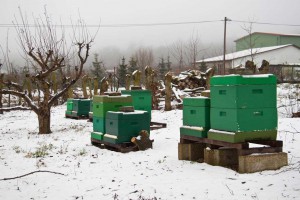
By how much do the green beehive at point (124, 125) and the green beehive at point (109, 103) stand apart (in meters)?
0.36

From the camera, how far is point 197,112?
7637 mm

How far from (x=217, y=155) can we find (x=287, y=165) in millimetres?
1359

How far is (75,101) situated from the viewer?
19.7m

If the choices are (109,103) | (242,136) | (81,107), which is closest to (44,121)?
(81,107)

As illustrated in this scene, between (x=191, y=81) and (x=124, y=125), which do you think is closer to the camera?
(x=124, y=125)

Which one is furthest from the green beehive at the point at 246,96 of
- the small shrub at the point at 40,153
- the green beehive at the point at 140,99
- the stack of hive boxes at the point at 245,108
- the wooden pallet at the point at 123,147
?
the green beehive at the point at 140,99

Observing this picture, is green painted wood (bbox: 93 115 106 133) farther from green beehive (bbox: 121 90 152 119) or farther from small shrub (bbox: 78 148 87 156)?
green beehive (bbox: 121 90 152 119)

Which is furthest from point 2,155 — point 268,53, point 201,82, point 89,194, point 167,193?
point 268,53

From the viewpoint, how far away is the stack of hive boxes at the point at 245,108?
21.6 ft

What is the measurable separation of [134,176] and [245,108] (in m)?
2.62

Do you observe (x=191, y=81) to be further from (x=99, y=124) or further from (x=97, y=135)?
(x=97, y=135)

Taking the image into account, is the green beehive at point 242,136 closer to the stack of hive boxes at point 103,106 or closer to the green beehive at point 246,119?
the green beehive at point 246,119

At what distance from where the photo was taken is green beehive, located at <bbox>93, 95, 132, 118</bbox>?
402 inches

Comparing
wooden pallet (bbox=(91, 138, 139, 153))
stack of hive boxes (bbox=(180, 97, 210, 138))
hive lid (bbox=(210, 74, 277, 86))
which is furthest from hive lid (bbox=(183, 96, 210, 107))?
wooden pallet (bbox=(91, 138, 139, 153))
